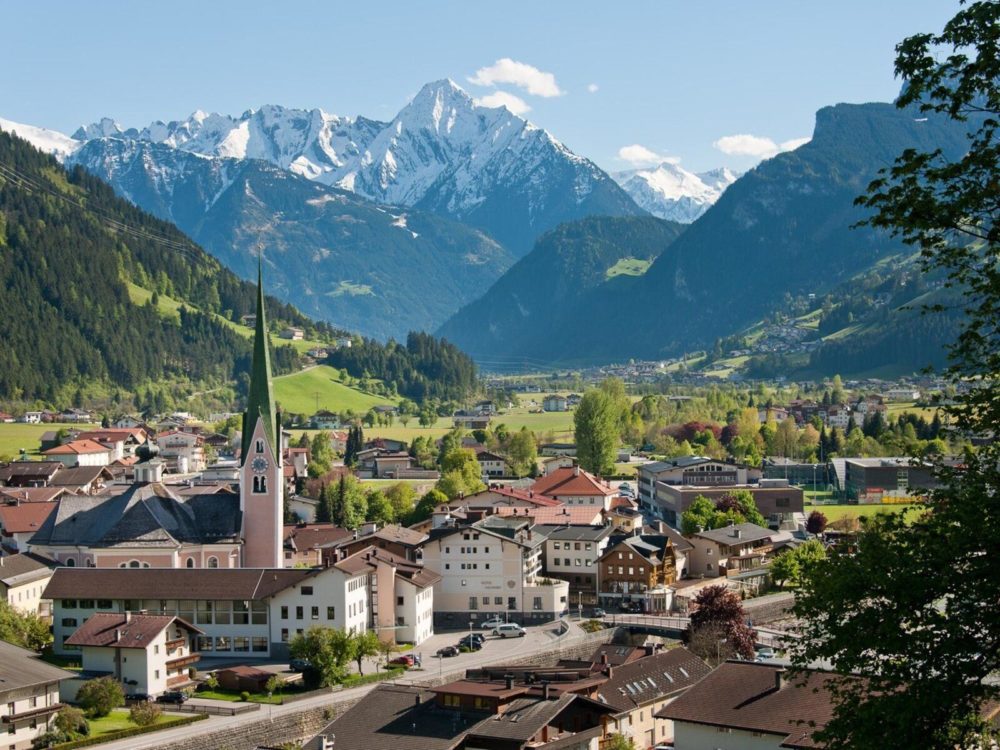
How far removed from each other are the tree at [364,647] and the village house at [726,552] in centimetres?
3440

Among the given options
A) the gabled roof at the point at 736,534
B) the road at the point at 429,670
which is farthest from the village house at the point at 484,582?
the gabled roof at the point at 736,534

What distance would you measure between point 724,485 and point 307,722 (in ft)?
261

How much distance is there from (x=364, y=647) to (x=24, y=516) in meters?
39.2

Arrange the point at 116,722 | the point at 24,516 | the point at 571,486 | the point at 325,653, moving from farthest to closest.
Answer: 1. the point at 571,486
2. the point at 24,516
3. the point at 325,653
4. the point at 116,722

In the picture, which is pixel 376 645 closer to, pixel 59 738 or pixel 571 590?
pixel 59 738

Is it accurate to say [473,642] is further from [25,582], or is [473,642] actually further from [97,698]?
[25,582]

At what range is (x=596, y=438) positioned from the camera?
146m

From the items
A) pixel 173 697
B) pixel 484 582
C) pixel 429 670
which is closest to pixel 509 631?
pixel 484 582

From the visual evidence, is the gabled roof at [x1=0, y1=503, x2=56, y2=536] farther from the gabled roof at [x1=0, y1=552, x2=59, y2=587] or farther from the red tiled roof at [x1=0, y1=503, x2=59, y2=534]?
the gabled roof at [x1=0, y1=552, x2=59, y2=587]

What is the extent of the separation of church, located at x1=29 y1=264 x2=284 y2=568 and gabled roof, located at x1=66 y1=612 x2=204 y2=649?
1279 centimetres

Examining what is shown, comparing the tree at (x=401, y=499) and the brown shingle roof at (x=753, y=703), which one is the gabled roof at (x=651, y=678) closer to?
the brown shingle roof at (x=753, y=703)

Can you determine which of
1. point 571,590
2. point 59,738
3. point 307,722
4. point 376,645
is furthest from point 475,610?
point 59,738

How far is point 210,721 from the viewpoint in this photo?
51.2 meters

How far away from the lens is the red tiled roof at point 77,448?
140 m
